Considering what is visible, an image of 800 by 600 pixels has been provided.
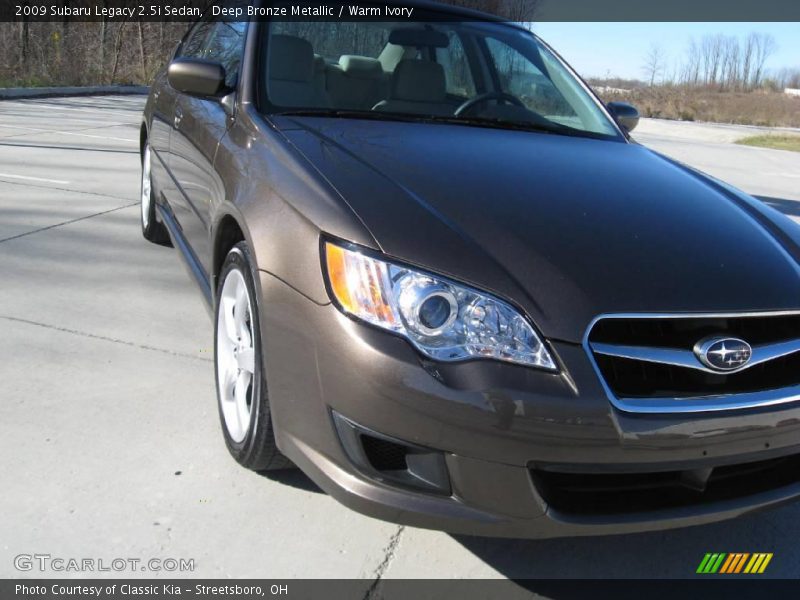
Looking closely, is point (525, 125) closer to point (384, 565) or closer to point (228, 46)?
point (228, 46)

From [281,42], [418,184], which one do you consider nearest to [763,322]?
[418,184]

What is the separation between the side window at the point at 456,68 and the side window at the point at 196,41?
4.58ft

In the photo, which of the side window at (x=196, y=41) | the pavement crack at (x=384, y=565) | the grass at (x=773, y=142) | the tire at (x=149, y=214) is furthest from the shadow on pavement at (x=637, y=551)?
the grass at (x=773, y=142)

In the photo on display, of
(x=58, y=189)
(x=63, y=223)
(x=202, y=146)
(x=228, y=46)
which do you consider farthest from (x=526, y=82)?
(x=58, y=189)

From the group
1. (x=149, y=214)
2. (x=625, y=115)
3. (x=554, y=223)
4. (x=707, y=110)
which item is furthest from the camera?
(x=707, y=110)

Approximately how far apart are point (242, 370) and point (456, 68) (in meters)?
1.91

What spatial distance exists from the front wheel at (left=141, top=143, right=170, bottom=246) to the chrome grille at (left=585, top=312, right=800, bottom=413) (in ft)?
11.8

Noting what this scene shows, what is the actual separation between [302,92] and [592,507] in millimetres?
1919

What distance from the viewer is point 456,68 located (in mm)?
3693

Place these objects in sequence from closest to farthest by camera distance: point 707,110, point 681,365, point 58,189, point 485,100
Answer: point 681,365, point 485,100, point 58,189, point 707,110

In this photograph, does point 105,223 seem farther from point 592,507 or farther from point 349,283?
point 592,507

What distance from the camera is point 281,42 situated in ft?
10.3

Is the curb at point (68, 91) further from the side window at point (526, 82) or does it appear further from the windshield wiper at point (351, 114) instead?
the windshield wiper at point (351, 114)

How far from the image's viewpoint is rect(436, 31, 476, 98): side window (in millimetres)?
3545
